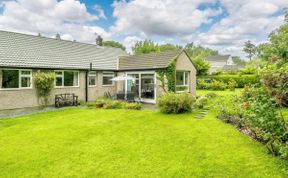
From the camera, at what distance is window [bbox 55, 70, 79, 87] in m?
16.0

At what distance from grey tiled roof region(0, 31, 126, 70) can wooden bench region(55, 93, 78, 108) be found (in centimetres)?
234

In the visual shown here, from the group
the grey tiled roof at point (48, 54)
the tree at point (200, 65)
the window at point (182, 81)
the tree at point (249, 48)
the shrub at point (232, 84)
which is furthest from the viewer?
the tree at point (249, 48)

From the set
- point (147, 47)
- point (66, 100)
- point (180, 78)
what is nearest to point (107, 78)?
point (66, 100)

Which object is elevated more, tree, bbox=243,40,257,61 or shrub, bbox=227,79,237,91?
tree, bbox=243,40,257,61

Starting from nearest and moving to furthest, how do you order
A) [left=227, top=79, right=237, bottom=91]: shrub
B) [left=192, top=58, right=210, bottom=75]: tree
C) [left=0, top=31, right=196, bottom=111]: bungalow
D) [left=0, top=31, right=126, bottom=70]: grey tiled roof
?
[left=0, top=31, right=196, bottom=111]: bungalow → [left=0, top=31, right=126, bottom=70]: grey tiled roof → [left=227, top=79, right=237, bottom=91]: shrub → [left=192, top=58, right=210, bottom=75]: tree

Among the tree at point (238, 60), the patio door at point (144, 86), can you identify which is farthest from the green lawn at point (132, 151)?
the tree at point (238, 60)

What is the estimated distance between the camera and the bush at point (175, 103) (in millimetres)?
12312

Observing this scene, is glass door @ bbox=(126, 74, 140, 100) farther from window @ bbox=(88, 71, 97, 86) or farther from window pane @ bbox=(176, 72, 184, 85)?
window pane @ bbox=(176, 72, 184, 85)

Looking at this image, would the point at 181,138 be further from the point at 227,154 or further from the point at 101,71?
the point at 101,71

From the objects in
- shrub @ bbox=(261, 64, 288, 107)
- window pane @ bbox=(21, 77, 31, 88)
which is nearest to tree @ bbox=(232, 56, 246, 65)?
window pane @ bbox=(21, 77, 31, 88)

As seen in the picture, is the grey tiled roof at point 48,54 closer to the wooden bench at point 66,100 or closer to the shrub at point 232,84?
the wooden bench at point 66,100

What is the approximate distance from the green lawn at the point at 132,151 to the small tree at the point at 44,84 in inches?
184

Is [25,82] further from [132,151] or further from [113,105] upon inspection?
[132,151]

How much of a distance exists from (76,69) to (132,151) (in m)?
12.4
